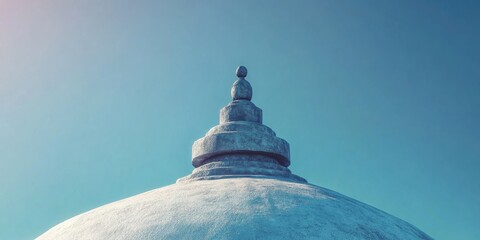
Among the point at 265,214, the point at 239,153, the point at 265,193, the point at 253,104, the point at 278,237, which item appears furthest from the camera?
the point at 253,104

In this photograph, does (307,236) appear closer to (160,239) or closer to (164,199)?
(160,239)

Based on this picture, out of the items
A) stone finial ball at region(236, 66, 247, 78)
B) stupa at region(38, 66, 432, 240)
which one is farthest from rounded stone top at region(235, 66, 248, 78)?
stupa at region(38, 66, 432, 240)

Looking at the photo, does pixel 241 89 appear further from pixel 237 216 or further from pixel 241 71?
pixel 237 216

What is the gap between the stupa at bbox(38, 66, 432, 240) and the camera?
5297mm

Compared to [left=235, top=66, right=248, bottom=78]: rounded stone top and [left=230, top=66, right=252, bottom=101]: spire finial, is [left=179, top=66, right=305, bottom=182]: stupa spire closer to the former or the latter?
[left=230, top=66, right=252, bottom=101]: spire finial

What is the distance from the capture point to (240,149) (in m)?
7.51

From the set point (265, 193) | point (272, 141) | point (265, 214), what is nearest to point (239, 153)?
point (272, 141)

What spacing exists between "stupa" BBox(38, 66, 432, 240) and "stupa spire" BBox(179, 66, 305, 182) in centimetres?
1

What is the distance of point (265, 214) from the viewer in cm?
547

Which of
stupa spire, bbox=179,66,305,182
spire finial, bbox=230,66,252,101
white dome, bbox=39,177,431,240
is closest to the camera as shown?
white dome, bbox=39,177,431,240

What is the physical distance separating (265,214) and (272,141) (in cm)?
241

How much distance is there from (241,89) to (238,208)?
9.99 feet

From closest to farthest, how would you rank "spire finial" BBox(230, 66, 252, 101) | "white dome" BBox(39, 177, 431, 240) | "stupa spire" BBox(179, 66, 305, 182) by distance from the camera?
"white dome" BBox(39, 177, 431, 240), "stupa spire" BBox(179, 66, 305, 182), "spire finial" BBox(230, 66, 252, 101)

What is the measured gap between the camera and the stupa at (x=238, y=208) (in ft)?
17.4
